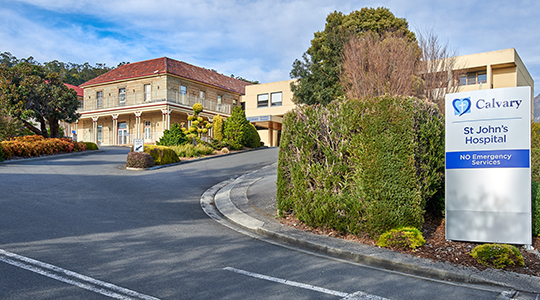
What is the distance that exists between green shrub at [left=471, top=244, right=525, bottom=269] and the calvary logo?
2217mm

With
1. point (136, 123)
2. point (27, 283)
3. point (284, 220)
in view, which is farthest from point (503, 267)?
point (136, 123)

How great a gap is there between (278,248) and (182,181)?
7.64 meters

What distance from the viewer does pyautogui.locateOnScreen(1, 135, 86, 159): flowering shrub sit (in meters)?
17.2

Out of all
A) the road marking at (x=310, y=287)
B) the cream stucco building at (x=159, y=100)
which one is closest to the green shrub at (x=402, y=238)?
the road marking at (x=310, y=287)

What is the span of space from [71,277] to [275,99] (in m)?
36.6

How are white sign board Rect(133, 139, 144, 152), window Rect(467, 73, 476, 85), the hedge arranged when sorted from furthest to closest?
window Rect(467, 73, 476, 85), white sign board Rect(133, 139, 144, 152), the hedge

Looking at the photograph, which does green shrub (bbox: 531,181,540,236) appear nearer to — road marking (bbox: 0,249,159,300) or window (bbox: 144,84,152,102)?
road marking (bbox: 0,249,159,300)

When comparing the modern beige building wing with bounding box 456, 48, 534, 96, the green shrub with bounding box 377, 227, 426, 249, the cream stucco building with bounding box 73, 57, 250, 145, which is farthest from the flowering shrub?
the modern beige building wing with bounding box 456, 48, 534, 96

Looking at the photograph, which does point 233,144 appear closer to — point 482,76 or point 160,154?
point 160,154

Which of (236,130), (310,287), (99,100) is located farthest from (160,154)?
(99,100)

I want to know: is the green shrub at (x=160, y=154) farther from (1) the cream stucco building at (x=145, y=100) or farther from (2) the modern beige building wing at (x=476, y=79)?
(2) the modern beige building wing at (x=476, y=79)

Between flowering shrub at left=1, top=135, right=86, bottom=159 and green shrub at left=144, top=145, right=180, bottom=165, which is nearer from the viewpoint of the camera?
green shrub at left=144, top=145, right=180, bottom=165

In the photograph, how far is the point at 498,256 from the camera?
5.13 m

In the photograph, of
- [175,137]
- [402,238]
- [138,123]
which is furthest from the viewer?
[138,123]
